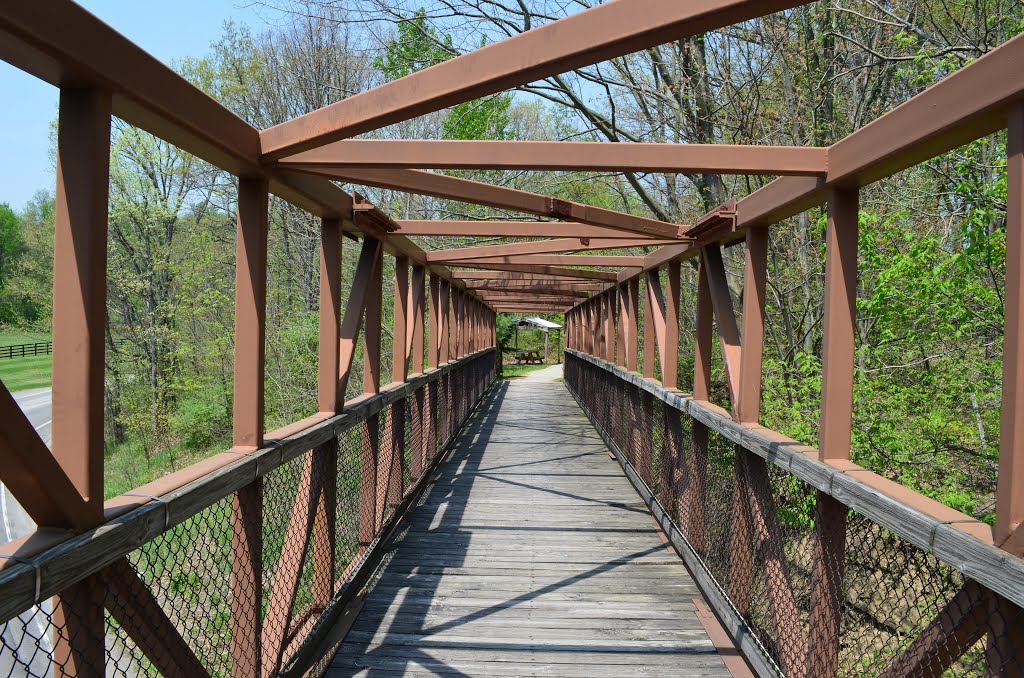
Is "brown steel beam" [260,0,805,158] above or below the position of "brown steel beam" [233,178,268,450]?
above

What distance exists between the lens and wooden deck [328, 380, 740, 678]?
329 cm

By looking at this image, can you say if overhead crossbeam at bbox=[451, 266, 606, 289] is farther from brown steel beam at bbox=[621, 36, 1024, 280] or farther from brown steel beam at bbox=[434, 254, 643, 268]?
brown steel beam at bbox=[621, 36, 1024, 280]

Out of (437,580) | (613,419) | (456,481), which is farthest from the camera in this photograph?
(613,419)

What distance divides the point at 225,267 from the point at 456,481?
13541mm

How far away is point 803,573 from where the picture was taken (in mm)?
5945

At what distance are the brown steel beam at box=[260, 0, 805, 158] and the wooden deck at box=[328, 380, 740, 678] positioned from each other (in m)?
2.31

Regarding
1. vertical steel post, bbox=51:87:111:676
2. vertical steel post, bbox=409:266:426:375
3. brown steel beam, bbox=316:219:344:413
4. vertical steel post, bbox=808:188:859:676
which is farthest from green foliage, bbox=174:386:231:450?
vertical steel post, bbox=808:188:859:676

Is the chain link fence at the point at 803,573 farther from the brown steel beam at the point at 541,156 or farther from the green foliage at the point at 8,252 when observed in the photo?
the green foliage at the point at 8,252

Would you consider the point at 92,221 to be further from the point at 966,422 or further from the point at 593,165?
the point at 966,422

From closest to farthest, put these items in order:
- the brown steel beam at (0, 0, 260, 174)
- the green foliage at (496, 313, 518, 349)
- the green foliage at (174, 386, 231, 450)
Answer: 1. the brown steel beam at (0, 0, 260, 174)
2. the green foliage at (174, 386, 231, 450)
3. the green foliage at (496, 313, 518, 349)

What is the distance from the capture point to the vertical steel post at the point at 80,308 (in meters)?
1.65

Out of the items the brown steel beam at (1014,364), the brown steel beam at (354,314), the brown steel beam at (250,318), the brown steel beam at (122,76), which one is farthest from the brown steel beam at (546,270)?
the brown steel beam at (1014,364)

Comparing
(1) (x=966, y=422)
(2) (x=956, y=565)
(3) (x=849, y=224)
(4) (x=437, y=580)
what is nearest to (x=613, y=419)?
(1) (x=966, y=422)

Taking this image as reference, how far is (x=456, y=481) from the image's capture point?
7.01 metres
